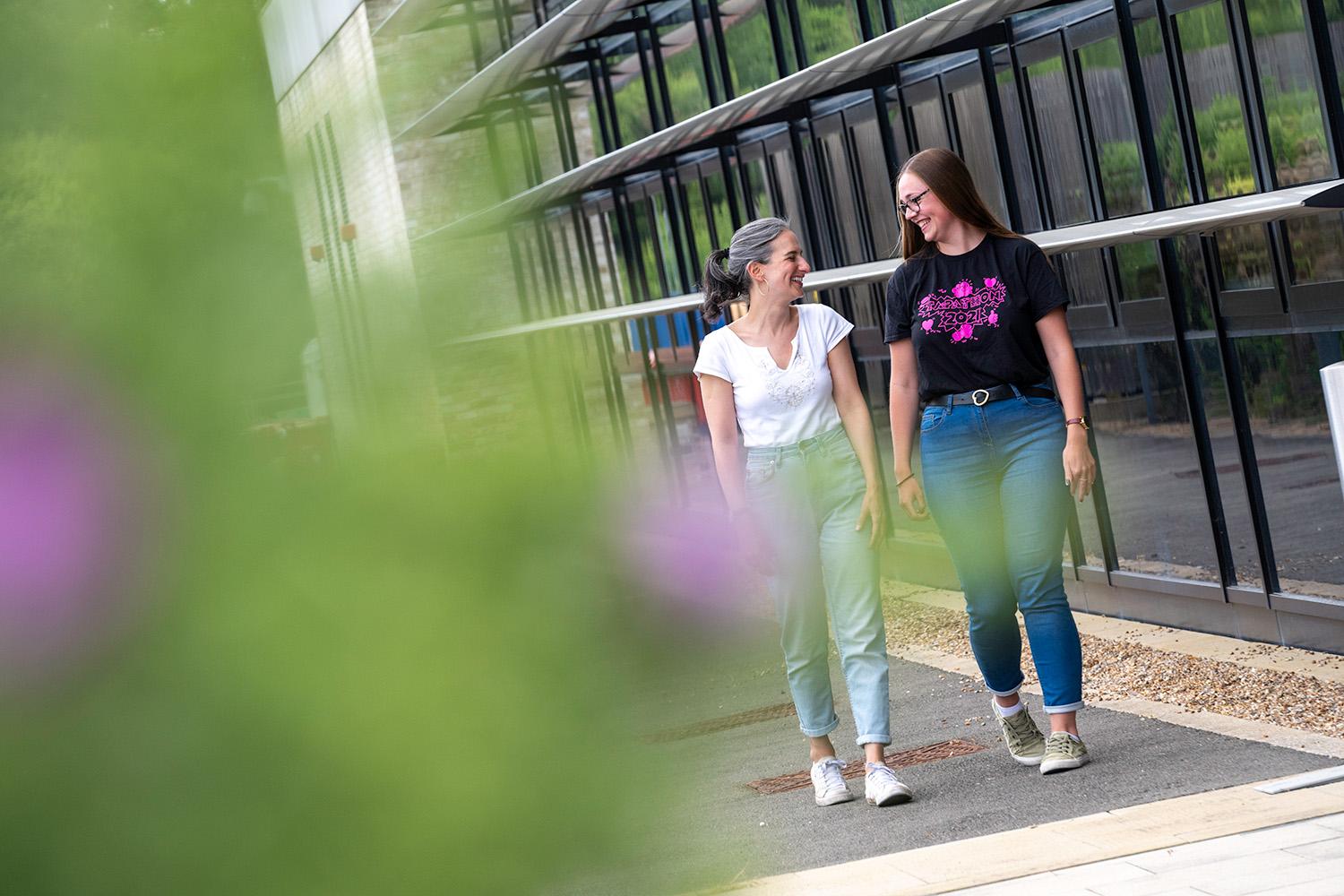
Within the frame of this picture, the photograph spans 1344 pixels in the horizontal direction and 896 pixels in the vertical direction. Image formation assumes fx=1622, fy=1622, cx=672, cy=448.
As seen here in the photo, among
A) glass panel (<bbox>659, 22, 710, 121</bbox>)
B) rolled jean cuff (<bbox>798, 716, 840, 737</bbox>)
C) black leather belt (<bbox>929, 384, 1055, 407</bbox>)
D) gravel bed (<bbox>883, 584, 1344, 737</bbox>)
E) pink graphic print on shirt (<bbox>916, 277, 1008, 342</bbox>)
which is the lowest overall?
gravel bed (<bbox>883, 584, 1344, 737</bbox>)

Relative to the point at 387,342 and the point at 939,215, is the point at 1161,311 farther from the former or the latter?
the point at 387,342

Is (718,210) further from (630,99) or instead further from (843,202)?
(843,202)

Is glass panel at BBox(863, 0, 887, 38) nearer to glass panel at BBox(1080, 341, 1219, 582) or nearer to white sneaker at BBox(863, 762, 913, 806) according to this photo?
glass panel at BBox(1080, 341, 1219, 582)

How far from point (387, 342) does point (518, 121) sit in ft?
0.64

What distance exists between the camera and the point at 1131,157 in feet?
24.8

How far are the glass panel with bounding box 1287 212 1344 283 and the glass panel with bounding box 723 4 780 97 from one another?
467 cm

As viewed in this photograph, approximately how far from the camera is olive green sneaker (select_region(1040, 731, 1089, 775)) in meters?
5.07

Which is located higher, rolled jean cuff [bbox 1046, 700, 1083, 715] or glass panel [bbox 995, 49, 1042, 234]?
glass panel [bbox 995, 49, 1042, 234]

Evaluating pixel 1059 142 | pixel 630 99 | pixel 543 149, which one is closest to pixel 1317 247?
pixel 1059 142

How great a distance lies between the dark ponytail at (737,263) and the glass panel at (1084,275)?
3.14m

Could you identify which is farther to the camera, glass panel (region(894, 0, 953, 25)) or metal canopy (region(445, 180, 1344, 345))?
glass panel (region(894, 0, 953, 25))

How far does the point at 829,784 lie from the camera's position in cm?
525

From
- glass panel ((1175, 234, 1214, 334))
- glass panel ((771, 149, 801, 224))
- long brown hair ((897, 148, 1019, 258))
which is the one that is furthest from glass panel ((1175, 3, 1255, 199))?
glass panel ((771, 149, 801, 224))

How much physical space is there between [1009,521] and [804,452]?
665mm
